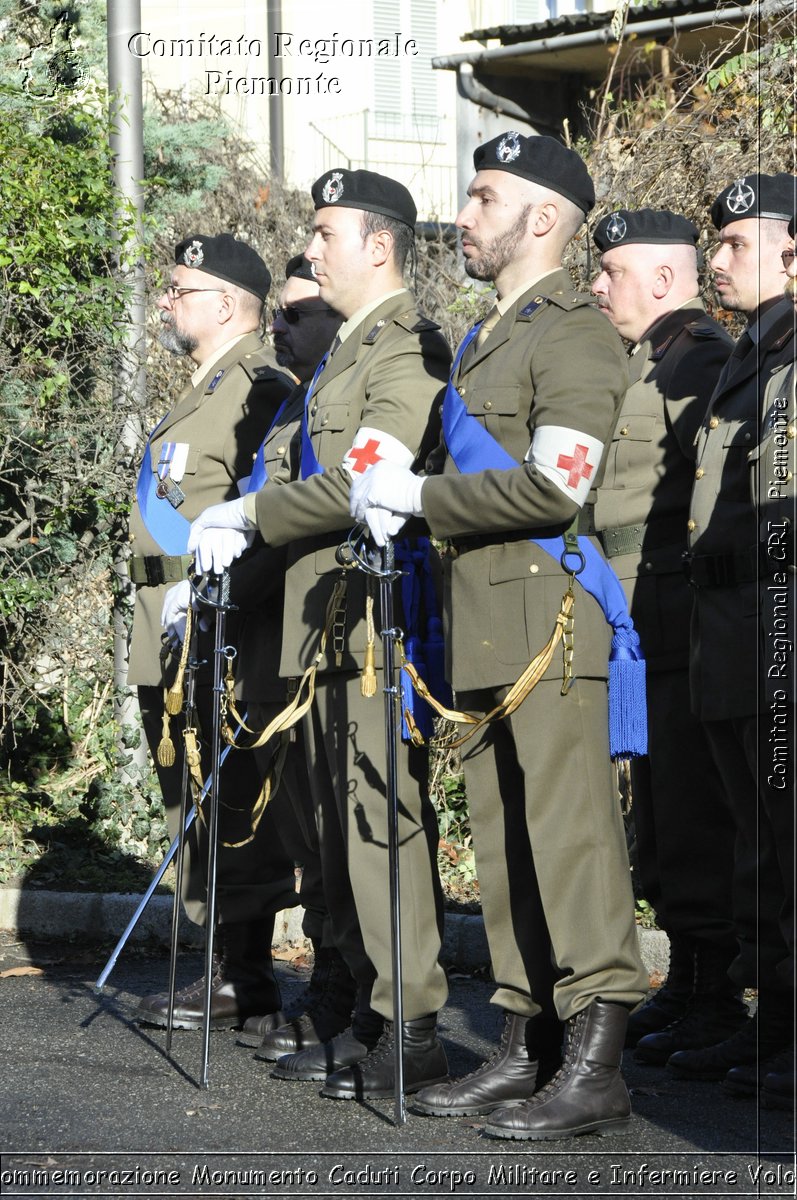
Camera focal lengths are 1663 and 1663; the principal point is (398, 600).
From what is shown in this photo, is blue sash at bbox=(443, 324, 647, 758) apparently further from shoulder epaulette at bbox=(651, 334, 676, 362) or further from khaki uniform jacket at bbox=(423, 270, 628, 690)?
shoulder epaulette at bbox=(651, 334, 676, 362)

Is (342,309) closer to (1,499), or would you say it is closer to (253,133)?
(1,499)

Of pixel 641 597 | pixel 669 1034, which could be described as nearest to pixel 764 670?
pixel 641 597

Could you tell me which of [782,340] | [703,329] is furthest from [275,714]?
[782,340]

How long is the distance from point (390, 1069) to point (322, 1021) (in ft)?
2.28

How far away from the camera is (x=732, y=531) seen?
4367 millimetres

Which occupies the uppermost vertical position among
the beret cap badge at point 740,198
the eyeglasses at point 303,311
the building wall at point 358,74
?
the building wall at point 358,74

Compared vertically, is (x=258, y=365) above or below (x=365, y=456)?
above

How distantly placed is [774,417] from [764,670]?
2.06 feet

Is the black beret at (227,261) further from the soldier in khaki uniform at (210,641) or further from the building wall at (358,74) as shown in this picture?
the building wall at (358,74)

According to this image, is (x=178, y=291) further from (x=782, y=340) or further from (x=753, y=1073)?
(x=753, y=1073)

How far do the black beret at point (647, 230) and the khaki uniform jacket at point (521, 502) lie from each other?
135 centimetres

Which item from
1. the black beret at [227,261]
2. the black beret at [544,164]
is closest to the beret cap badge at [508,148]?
the black beret at [544,164]

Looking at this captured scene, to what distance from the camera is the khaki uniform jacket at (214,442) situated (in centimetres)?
559

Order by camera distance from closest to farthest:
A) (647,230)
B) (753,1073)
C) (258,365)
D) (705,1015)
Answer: (753,1073), (705,1015), (647,230), (258,365)
